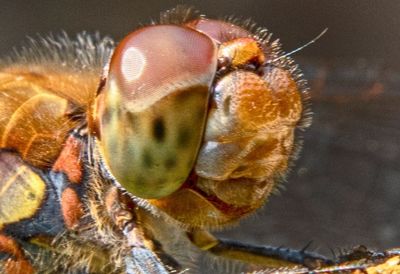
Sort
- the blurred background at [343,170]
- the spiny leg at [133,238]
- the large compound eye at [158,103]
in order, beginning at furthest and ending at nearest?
the blurred background at [343,170] → the spiny leg at [133,238] → the large compound eye at [158,103]

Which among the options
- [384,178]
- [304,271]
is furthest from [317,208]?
[304,271]

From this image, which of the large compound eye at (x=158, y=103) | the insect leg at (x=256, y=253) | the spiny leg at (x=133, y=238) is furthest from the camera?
the insect leg at (x=256, y=253)

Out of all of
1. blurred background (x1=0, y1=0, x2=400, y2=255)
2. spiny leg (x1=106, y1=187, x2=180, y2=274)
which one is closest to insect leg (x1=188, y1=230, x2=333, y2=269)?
spiny leg (x1=106, y1=187, x2=180, y2=274)

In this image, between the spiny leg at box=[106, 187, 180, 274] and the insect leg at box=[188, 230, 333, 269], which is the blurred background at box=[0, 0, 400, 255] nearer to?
the insect leg at box=[188, 230, 333, 269]

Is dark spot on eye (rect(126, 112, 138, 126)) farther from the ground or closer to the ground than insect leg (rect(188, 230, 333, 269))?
farther from the ground

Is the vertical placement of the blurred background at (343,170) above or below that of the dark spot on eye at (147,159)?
below

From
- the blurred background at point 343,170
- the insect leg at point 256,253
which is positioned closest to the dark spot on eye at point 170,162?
the insect leg at point 256,253

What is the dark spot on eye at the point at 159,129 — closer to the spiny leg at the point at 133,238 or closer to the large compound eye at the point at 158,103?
the large compound eye at the point at 158,103

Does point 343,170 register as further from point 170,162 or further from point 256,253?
point 170,162
